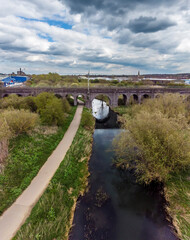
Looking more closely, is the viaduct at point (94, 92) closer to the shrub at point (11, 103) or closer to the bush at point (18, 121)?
the shrub at point (11, 103)

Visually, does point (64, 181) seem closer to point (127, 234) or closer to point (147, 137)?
point (127, 234)

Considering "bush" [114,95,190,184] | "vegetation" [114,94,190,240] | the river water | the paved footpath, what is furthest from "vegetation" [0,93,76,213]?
"vegetation" [114,94,190,240]

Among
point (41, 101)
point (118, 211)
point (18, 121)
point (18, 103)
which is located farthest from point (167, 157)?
point (18, 103)

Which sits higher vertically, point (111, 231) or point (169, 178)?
point (169, 178)

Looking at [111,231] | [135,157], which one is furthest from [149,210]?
[135,157]

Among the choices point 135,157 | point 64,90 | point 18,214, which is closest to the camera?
point 18,214

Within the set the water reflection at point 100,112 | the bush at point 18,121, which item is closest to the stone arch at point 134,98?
the water reflection at point 100,112

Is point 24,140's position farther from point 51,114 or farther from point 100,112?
point 100,112
